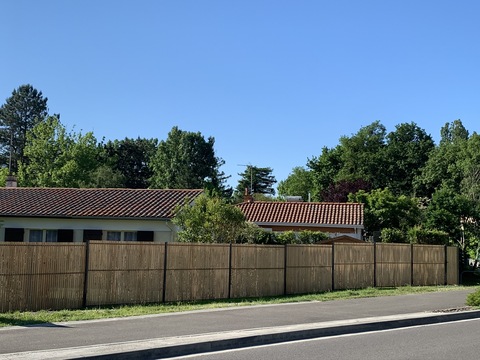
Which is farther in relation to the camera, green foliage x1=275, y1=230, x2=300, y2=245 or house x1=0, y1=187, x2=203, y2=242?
house x1=0, y1=187, x2=203, y2=242

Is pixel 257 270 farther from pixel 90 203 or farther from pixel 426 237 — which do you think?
pixel 426 237

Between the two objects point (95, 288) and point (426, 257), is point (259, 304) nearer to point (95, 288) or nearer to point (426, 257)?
point (95, 288)

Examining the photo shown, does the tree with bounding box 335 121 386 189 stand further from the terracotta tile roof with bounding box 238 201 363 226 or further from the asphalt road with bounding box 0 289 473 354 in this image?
the asphalt road with bounding box 0 289 473 354

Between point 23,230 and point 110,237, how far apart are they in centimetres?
379

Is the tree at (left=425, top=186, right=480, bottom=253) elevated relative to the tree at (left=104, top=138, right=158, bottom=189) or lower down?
lower down

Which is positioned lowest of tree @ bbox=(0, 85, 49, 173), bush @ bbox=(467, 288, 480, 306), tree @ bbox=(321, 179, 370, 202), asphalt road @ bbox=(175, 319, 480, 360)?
asphalt road @ bbox=(175, 319, 480, 360)

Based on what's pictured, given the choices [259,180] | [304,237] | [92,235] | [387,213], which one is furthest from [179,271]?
[259,180]

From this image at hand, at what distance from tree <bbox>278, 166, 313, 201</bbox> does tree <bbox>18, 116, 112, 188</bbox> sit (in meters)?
29.7

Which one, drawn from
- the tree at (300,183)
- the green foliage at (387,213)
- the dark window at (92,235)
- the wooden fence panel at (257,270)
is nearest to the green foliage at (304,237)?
the wooden fence panel at (257,270)

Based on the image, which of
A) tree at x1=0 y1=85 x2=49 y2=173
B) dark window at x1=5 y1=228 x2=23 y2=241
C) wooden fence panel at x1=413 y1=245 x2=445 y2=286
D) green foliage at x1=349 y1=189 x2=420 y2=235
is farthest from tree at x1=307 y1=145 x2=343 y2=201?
dark window at x1=5 y1=228 x2=23 y2=241

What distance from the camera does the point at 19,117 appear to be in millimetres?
77062

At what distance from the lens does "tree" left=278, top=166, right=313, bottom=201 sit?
254 ft

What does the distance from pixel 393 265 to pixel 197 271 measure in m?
10.0

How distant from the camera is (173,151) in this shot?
71688 millimetres
